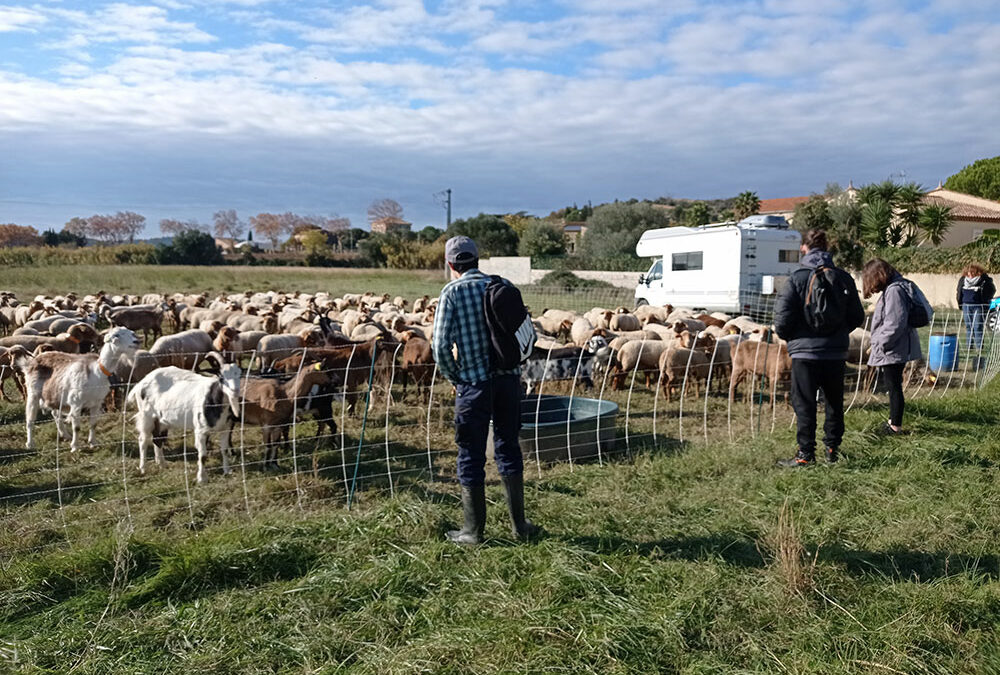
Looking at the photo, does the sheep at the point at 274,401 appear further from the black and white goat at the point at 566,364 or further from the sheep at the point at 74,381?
the black and white goat at the point at 566,364

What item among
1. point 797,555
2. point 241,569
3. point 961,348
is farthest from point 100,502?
point 961,348

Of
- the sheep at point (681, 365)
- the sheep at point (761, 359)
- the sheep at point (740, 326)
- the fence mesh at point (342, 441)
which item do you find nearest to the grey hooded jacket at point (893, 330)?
the fence mesh at point (342, 441)

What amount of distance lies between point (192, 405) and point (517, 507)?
4.25m

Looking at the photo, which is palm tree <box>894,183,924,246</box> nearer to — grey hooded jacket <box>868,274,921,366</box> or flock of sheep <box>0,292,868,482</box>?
flock of sheep <box>0,292,868,482</box>

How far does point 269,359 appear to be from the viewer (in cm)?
1207

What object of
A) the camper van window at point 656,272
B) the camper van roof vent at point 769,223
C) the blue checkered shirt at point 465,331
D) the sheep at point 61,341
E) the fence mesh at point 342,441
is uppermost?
the camper van roof vent at point 769,223

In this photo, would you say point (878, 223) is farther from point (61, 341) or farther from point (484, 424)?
point (484, 424)

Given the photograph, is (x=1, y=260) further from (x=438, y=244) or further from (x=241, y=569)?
(x=241, y=569)

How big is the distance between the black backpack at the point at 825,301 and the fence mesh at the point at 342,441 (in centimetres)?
162

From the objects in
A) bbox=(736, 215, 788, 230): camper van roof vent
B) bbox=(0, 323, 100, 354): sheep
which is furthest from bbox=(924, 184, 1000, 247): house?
bbox=(0, 323, 100, 354): sheep

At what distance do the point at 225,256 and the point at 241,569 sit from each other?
Answer: 223ft

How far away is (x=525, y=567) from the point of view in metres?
4.35

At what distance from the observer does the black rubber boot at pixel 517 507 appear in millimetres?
4617

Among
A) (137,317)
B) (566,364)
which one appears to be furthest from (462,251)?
(137,317)
